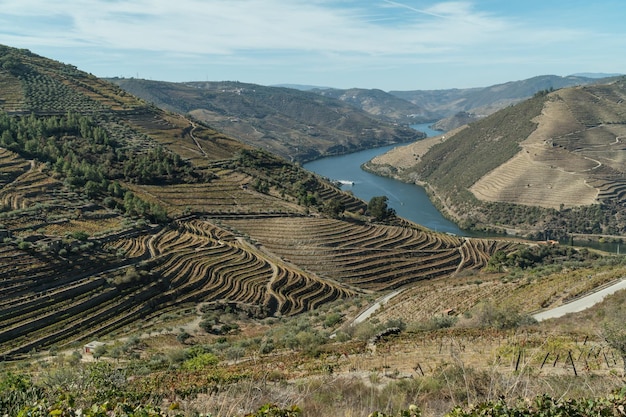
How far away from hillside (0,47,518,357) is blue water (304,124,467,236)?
89.7ft

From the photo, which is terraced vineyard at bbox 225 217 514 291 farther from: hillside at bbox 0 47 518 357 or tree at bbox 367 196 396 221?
tree at bbox 367 196 396 221

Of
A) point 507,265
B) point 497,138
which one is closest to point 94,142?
point 507,265

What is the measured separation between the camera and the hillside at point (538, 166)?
3349 inches

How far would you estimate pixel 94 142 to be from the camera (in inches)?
2509

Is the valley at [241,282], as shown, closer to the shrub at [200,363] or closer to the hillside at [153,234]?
the shrub at [200,363]

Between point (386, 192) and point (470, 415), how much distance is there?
117 metres

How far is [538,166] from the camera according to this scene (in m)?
99.4

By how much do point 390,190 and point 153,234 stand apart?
9039 cm

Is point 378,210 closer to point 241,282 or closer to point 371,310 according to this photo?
point 241,282

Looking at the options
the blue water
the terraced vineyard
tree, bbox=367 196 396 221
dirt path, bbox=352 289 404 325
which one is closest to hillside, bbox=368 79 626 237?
the blue water

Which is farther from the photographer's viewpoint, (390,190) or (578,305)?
(390,190)

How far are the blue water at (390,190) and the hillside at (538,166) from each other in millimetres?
4318

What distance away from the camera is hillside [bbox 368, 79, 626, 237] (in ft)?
279

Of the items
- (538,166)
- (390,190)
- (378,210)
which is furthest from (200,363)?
(390,190)
